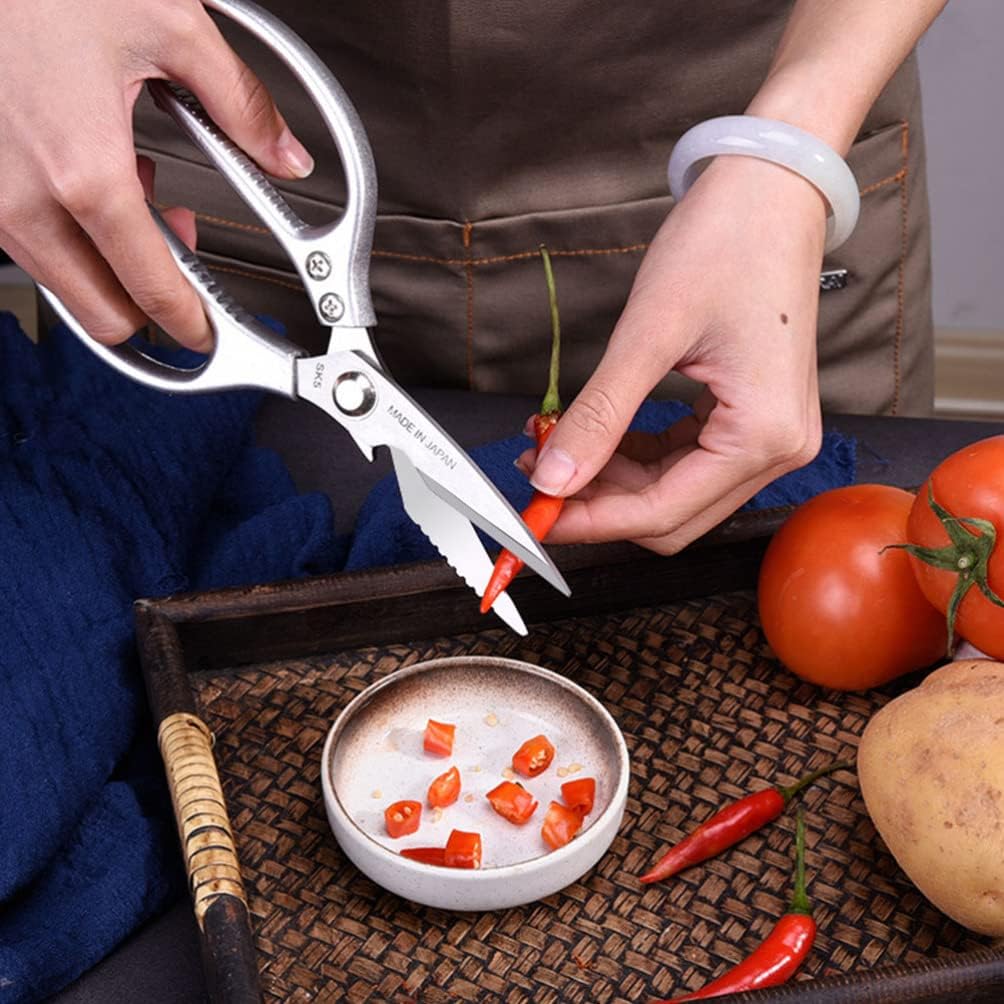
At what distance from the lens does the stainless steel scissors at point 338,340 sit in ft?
2.61

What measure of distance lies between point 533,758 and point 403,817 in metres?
0.08

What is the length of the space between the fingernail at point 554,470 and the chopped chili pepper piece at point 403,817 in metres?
0.19

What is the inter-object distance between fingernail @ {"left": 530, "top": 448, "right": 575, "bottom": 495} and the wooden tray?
0.39 ft

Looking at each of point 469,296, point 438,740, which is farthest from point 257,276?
point 438,740

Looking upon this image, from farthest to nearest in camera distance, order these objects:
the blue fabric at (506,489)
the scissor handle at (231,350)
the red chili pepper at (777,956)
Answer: the blue fabric at (506,489), the scissor handle at (231,350), the red chili pepper at (777,956)

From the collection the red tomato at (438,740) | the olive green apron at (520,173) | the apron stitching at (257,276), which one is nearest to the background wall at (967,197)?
the olive green apron at (520,173)

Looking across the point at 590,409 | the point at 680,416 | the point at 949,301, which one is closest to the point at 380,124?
the point at 680,416

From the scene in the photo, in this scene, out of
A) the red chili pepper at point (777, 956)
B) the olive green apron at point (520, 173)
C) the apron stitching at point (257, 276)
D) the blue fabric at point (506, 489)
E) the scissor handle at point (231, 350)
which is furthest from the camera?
the apron stitching at point (257, 276)

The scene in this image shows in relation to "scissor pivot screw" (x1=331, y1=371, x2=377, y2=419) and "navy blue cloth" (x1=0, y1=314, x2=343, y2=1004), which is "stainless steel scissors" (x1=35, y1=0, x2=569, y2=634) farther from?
"navy blue cloth" (x1=0, y1=314, x2=343, y2=1004)

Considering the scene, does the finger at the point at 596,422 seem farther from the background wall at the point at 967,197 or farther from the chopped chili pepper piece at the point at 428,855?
the background wall at the point at 967,197

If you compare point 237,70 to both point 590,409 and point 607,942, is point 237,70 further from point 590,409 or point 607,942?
point 607,942

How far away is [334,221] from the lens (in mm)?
807

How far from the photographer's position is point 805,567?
0.90 metres

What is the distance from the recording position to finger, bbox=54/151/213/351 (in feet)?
2.40
